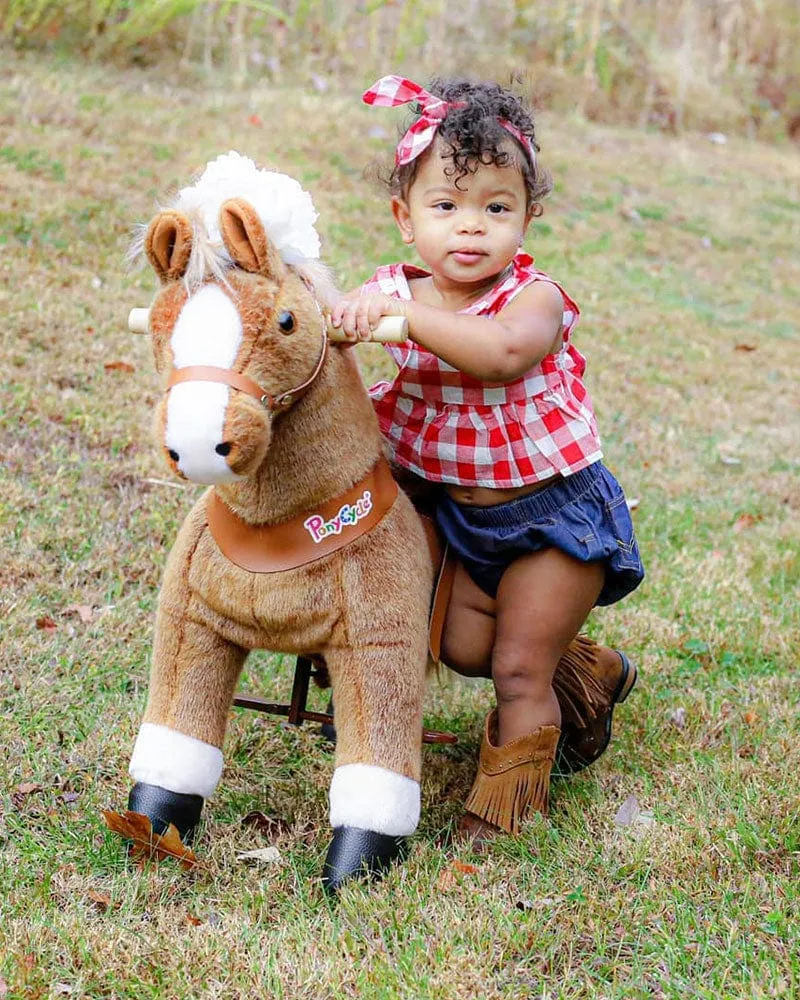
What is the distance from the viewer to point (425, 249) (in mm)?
2482

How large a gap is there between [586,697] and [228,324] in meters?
1.35

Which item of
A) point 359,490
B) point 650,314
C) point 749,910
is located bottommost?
point 650,314

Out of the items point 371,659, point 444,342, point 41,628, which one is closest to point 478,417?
point 444,342

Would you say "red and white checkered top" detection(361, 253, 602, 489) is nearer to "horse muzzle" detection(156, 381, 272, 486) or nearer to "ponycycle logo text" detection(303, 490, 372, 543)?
"ponycycle logo text" detection(303, 490, 372, 543)

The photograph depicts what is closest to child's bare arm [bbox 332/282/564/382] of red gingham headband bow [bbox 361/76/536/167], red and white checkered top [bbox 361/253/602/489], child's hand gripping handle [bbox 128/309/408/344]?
child's hand gripping handle [bbox 128/309/408/344]

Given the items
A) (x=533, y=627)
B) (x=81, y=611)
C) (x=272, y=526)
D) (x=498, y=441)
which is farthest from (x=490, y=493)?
(x=81, y=611)

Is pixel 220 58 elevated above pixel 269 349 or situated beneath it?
situated beneath

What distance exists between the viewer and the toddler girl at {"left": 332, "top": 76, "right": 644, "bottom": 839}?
95.7 inches

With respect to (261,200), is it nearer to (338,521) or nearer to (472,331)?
(472,331)

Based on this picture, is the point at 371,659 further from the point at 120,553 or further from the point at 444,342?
the point at 120,553

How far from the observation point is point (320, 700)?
10.6 feet

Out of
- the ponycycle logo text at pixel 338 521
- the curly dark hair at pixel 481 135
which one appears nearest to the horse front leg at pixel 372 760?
the ponycycle logo text at pixel 338 521

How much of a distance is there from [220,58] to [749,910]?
9353 millimetres

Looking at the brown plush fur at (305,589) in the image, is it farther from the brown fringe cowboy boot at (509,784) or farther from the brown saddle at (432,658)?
the brown fringe cowboy boot at (509,784)
